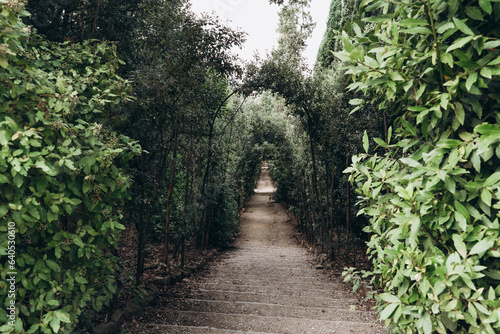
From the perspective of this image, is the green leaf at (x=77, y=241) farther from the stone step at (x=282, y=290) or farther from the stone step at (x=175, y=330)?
the stone step at (x=282, y=290)

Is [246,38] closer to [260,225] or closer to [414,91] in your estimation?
[414,91]

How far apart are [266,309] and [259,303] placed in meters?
0.23

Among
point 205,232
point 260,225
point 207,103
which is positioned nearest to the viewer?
point 207,103

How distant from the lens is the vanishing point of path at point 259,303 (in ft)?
9.77

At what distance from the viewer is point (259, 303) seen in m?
3.84

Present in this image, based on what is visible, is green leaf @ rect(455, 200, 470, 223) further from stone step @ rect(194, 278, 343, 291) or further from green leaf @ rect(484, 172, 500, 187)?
stone step @ rect(194, 278, 343, 291)

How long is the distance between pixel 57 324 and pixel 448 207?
1645 mm

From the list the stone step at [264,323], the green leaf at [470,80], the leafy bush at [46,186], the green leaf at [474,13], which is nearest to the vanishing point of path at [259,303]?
the stone step at [264,323]

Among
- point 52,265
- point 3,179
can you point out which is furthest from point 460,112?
point 52,265

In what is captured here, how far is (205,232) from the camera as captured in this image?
7883 mm

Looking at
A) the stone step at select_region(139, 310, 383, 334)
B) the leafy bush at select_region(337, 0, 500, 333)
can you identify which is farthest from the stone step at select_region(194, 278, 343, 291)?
the leafy bush at select_region(337, 0, 500, 333)

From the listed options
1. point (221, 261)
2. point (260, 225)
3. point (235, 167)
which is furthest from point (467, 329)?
→ point (260, 225)

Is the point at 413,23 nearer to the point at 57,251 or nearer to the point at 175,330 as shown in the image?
the point at 57,251

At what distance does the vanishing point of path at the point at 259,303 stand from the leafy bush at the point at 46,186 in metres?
1.60
